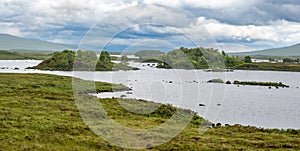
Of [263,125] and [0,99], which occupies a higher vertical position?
[0,99]

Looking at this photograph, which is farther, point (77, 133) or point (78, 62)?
point (78, 62)

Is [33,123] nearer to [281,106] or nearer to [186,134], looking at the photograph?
[186,134]

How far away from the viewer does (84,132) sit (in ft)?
105

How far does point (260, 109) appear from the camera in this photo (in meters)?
64.9

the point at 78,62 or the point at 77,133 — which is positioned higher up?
the point at 78,62

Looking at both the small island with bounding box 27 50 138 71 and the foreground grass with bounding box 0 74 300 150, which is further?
the small island with bounding box 27 50 138 71

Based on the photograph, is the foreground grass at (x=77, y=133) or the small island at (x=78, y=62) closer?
the foreground grass at (x=77, y=133)

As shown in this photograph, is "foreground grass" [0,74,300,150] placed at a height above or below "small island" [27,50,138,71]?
below

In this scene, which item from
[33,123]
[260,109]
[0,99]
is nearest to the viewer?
[33,123]

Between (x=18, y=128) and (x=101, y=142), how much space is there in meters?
8.47

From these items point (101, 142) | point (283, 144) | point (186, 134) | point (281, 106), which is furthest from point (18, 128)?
point (281, 106)

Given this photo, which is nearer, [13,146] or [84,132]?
[13,146]

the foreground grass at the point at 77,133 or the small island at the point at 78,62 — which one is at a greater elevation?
the small island at the point at 78,62

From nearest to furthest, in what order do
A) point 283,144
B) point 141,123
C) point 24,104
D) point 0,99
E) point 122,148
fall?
1. point 122,148
2. point 283,144
3. point 141,123
4. point 24,104
5. point 0,99
